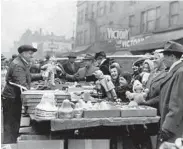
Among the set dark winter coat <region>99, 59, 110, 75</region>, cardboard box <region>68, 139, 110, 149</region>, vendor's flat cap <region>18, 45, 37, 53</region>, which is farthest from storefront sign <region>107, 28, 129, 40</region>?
cardboard box <region>68, 139, 110, 149</region>

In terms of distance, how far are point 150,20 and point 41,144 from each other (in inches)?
807

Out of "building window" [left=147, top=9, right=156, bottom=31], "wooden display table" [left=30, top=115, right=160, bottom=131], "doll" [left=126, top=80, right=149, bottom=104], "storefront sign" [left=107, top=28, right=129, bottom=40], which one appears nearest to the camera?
"wooden display table" [left=30, top=115, right=160, bottom=131]

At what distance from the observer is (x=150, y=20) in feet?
75.7

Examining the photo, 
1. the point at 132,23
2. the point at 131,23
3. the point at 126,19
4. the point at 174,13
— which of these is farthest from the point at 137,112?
Result: the point at 126,19

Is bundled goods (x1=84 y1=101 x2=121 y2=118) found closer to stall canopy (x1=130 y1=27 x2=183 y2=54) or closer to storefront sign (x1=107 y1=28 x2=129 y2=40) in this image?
stall canopy (x1=130 y1=27 x2=183 y2=54)

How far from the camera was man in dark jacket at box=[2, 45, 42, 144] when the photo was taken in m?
5.55

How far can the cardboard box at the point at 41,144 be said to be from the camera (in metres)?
3.61

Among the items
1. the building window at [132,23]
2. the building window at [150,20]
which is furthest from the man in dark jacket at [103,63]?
the building window at [132,23]

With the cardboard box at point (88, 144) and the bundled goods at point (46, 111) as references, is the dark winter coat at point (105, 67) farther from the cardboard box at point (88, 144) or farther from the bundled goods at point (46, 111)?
the bundled goods at point (46, 111)

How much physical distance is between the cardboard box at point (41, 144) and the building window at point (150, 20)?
1933cm

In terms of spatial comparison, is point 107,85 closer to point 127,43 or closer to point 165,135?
point 165,135

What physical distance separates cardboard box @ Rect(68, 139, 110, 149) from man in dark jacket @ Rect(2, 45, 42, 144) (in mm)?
2030

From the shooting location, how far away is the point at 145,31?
23438mm

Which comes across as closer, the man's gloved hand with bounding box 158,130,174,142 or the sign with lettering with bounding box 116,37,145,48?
the man's gloved hand with bounding box 158,130,174,142
